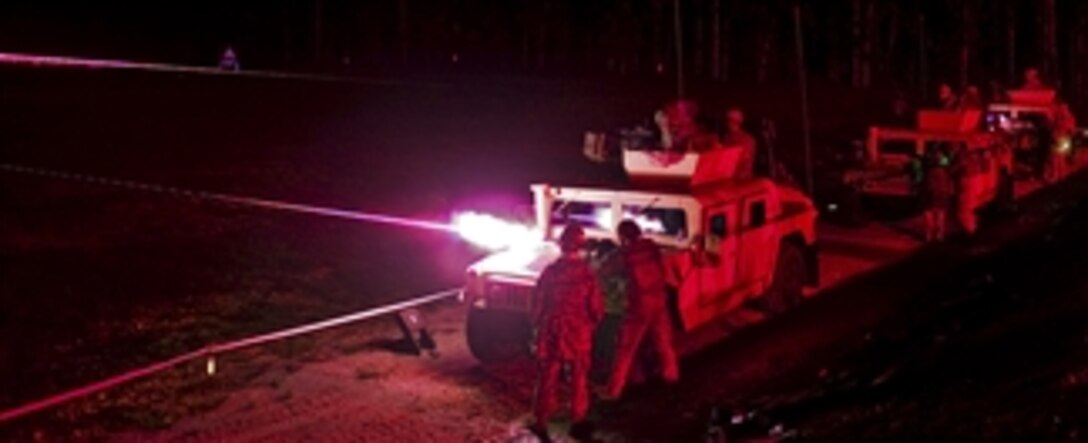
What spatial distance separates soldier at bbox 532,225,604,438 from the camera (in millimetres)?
8328

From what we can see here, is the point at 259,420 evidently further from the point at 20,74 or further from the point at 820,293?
the point at 20,74

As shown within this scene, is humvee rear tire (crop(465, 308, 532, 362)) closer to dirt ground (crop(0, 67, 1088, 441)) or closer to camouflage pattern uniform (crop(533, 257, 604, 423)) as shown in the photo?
dirt ground (crop(0, 67, 1088, 441))

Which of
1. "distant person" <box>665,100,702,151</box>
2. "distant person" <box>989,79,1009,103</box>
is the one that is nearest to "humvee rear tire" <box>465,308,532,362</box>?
"distant person" <box>665,100,702,151</box>

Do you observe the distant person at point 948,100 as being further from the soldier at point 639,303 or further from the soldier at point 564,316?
the soldier at point 564,316

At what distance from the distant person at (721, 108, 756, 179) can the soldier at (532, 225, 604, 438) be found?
130 inches

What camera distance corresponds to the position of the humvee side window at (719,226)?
416 inches

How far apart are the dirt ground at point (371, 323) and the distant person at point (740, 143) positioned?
1.54m

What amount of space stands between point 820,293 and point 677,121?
3.62 meters

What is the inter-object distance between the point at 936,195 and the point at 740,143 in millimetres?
5074

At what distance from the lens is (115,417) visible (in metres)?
9.03

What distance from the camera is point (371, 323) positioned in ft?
40.3

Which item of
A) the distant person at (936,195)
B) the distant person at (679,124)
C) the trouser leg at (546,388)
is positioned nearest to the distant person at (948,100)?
the distant person at (936,195)

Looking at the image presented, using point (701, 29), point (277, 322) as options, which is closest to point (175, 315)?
point (277, 322)

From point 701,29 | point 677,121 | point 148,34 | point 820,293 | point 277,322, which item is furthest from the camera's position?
point 701,29
